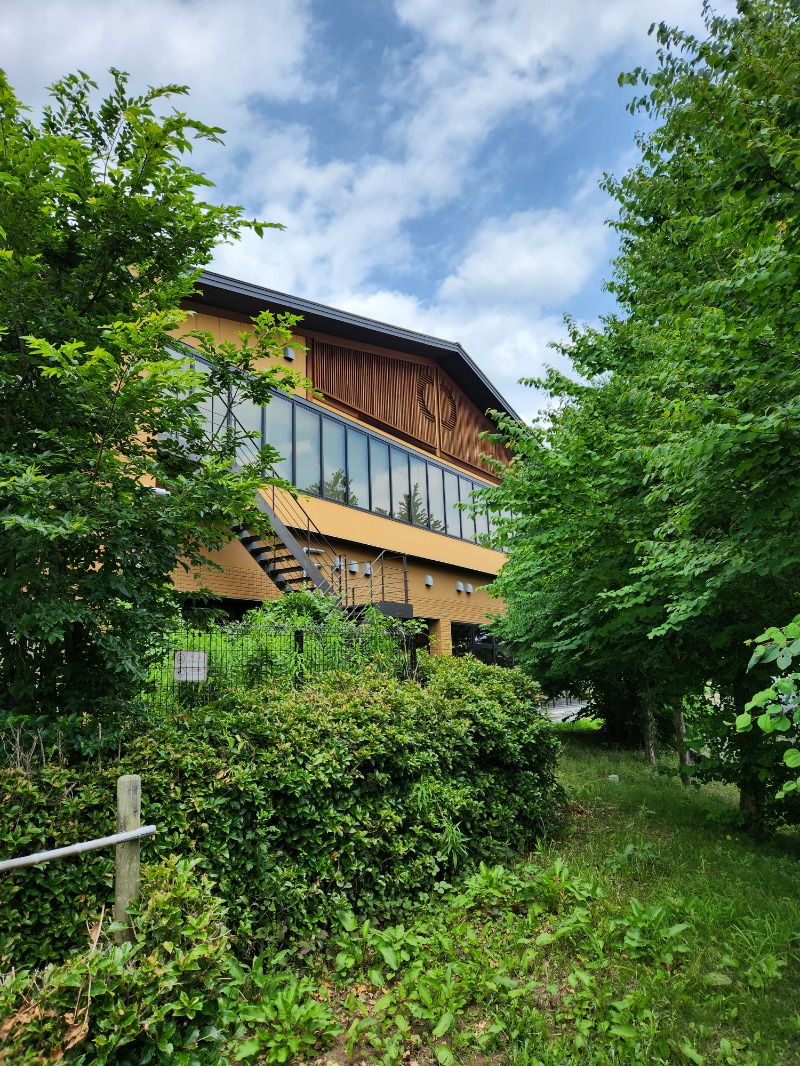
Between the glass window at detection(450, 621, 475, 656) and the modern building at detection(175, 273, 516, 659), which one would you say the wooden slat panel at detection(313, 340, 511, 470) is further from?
the glass window at detection(450, 621, 475, 656)

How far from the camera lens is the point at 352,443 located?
16469 mm

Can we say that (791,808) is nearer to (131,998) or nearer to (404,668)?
(404,668)

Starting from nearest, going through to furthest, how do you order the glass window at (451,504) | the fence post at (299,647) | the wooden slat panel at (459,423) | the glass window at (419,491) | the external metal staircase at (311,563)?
the fence post at (299,647) < the external metal staircase at (311,563) < the glass window at (419,491) < the glass window at (451,504) < the wooden slat panel at (459,423)

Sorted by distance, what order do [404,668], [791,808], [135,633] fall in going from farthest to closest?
[404,668] → [791,808] → [135,633]

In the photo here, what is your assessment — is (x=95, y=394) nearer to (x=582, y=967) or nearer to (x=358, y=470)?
(x=582, y=967)

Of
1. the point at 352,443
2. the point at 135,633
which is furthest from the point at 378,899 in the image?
the point at 352,443

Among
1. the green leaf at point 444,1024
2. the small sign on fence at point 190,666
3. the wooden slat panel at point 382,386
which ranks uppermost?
the wooden slat panel at point 382,386

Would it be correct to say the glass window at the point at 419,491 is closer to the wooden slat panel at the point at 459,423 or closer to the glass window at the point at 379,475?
the glass window at the point at 379,475

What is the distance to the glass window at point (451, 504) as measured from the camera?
21.1 m

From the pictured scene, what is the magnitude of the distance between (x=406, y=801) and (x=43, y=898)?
8.81ft

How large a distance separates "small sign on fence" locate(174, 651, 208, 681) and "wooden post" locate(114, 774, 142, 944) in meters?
2.69

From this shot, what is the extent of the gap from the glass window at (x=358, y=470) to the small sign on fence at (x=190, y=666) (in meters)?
10.4

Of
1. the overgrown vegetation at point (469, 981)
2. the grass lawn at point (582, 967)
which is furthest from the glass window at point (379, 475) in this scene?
the overgrown vegetation at point (469, 981)

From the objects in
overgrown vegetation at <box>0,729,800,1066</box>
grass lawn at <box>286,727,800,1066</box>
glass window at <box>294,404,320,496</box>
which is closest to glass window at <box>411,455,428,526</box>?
glass window at <box>294,404,320,496</box>
